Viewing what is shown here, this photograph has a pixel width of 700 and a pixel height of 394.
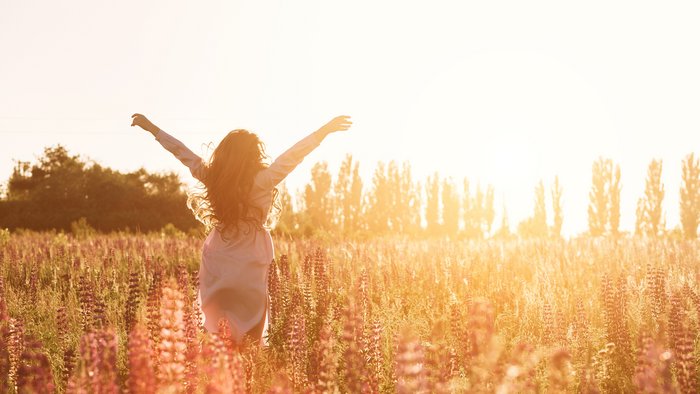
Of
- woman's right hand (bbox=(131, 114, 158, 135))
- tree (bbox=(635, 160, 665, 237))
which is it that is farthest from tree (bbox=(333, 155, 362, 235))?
woman's right hand (bbox=(131, 114, 158, 135))

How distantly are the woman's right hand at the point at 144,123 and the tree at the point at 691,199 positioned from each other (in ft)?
140

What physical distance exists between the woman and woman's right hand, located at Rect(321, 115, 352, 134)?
9cm

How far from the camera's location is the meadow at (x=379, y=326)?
8.13 feet

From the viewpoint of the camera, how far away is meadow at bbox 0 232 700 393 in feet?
8.13

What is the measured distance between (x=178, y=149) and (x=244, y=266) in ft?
4.38

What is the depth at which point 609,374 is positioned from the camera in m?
5.18

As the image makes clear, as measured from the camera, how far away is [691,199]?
41.3 m

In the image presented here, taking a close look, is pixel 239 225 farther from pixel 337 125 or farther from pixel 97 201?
pixel 97 201

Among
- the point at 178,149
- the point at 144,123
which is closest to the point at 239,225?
the point at 178,149

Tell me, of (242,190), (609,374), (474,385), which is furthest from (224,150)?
(609,374)

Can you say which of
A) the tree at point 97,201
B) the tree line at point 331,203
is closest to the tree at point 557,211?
the tree line at point 331,203

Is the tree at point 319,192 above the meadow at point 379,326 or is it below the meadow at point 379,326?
above

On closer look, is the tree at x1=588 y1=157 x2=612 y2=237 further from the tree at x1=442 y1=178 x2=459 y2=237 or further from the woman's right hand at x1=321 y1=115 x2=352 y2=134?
the woman's right hand at x1=321 y1=115 x2=352 y2=134

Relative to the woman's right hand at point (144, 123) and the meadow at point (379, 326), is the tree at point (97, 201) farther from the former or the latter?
the woman's right hand at point (144, 123)
